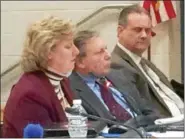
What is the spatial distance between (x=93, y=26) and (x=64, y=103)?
1798 mm

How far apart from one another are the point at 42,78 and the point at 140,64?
124 centimetres

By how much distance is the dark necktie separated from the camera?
2.64 m

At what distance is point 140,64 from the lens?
337 centimetres

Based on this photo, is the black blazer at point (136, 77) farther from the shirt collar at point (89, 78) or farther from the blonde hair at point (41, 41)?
the blonde hair at point (41, 41)

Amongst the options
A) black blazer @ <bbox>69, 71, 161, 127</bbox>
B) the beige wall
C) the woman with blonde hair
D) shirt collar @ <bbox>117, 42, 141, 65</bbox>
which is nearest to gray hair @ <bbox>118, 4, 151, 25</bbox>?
shirt collar @ <bbox>117, 42, 141, 65</bbox>

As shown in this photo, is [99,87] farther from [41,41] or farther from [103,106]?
[41,41]

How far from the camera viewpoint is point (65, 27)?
226cm

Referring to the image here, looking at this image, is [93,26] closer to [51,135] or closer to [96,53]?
[96,53]

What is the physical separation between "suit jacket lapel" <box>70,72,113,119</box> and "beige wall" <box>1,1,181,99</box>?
1.32 meters

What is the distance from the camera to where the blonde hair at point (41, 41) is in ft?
7.31

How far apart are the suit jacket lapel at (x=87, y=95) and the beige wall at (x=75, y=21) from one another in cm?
132

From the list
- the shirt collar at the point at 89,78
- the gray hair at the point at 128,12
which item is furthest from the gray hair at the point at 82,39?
the gray hair at the point at 128,12

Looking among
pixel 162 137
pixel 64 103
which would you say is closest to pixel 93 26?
pixel 64 103

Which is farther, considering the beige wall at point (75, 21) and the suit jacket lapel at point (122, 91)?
the beige wall at point (75, 21)
